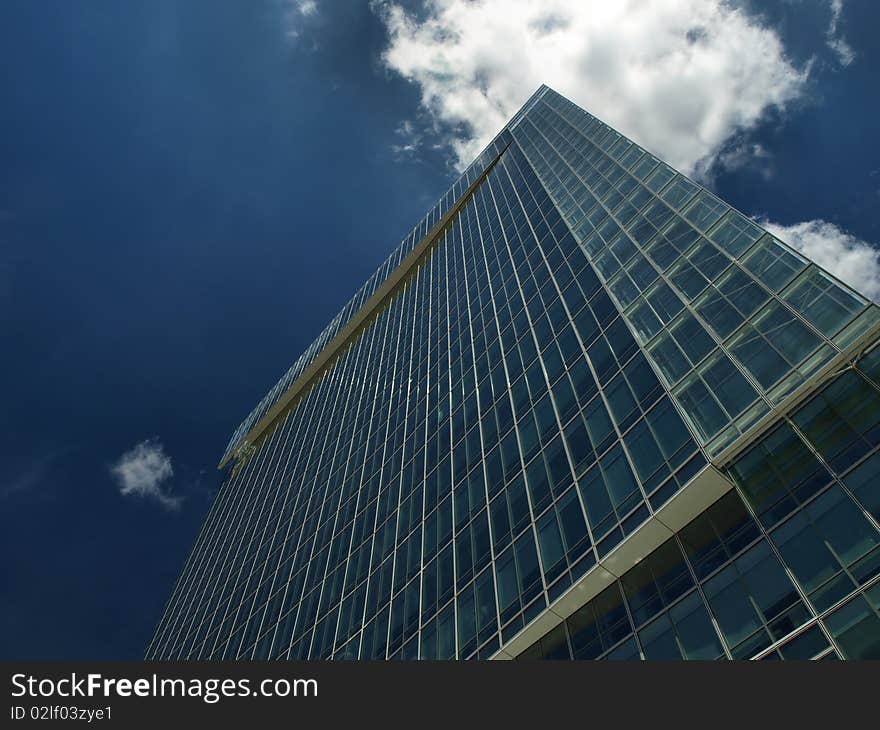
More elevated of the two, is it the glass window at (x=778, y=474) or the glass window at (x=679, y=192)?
the glass window at (x=679, y=192)

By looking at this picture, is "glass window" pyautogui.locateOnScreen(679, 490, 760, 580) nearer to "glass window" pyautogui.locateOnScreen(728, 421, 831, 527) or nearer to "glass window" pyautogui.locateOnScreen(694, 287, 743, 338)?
"glass window" pyautogui.locateOnScreen(728, 421, 831, 527)

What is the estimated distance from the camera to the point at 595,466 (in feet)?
86.4

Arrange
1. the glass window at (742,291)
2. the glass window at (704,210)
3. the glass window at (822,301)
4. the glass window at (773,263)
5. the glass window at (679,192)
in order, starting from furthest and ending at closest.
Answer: the glass window at (679,192)
the glass window at (704,210)
the glass window at (742,291)
the glass window at (773,263)
the glass window at (822,301)

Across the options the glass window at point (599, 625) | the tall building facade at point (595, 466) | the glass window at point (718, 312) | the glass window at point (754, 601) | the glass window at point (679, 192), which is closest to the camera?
the glass window at point (754, 601)

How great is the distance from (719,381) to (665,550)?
248 inches

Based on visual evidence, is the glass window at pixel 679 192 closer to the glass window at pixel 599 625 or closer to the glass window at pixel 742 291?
the glass window at pixel 742 291

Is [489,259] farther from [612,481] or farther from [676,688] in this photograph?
[676,688]

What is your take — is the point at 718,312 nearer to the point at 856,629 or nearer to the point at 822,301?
the point at 822,301

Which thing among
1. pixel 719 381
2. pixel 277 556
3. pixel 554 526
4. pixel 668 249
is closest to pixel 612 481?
pixel 554 526

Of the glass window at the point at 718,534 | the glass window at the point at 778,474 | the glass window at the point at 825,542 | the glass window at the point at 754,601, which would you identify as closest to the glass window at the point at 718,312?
the glass window at the point at 778,474

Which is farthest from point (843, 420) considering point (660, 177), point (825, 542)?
point (660, 177)

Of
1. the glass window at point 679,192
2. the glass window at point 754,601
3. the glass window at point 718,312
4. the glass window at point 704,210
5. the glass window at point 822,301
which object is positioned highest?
the glass window at point 679,192

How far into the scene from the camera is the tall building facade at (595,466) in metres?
18.6

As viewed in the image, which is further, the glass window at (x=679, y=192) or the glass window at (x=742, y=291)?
the glass window at (x=679, y=192)
